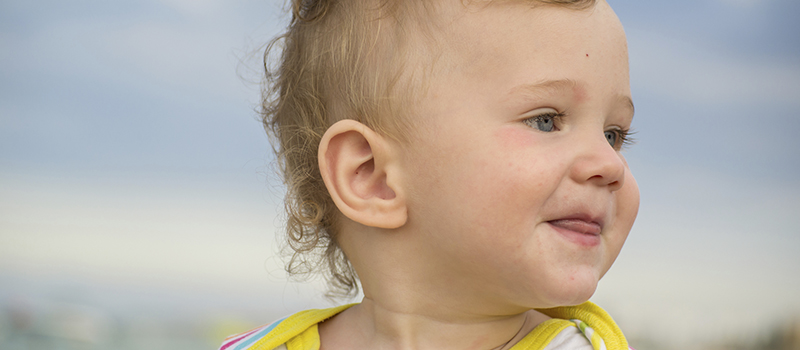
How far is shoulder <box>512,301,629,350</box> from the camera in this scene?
0.93 meters

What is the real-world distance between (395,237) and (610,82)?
0.37 meters

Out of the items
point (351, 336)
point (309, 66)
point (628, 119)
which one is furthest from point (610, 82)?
point (351, 336)

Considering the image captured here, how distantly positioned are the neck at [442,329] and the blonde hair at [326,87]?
0.60 feet

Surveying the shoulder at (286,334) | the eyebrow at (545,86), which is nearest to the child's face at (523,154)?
the eyebrow at (545,86)

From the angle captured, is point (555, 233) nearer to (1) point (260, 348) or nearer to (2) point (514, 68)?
(2) point (514, 68)

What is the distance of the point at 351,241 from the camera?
40.9 inches

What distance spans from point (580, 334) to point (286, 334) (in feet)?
1.59

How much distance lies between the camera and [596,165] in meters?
0.83

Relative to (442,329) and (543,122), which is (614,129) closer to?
(543,122)

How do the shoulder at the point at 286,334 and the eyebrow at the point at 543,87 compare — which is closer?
the eyebrow at the point at 543,87

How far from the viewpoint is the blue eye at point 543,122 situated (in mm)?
870

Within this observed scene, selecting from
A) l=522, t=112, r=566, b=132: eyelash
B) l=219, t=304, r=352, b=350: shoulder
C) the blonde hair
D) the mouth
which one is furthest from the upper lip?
l=219, t=304, r=352, b=350: shoulder

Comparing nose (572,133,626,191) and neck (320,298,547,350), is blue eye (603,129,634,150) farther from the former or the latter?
neck (320,298,547,350)

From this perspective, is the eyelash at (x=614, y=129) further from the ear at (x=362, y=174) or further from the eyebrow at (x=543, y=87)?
the ear at (x=362, y=174)
